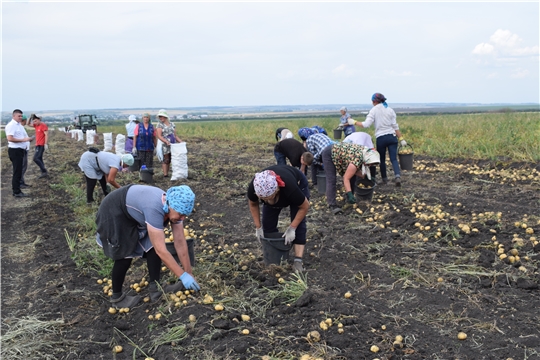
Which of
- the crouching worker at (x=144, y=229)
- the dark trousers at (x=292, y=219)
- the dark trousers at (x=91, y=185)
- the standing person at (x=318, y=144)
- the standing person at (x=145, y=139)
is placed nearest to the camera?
the crouching worker at (x=144, y=229)

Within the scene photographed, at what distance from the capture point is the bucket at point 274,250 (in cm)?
423

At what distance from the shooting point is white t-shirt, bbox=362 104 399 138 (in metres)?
7.35

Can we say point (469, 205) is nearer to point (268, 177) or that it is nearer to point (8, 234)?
point (268, 177)

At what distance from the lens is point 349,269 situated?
439 cm

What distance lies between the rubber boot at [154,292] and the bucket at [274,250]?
0.98 metres

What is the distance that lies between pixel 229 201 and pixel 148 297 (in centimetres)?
355

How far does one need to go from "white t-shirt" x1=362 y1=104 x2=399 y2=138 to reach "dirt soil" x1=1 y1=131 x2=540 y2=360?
101cm

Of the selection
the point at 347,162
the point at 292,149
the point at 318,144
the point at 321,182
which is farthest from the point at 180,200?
the point at 321,182

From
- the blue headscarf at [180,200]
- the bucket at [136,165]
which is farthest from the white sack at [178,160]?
the blue headscarf at [180,200]

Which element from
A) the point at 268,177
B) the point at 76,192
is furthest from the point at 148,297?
the point at 76,192

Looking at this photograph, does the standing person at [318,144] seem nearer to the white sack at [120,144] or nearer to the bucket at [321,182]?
the bucket at [321,182]

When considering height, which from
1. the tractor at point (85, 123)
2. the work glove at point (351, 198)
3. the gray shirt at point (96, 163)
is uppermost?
the tractor at point (85, 123)

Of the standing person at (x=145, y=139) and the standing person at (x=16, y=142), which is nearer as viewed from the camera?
the standing person at (x=16, y=142)

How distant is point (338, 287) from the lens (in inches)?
156
